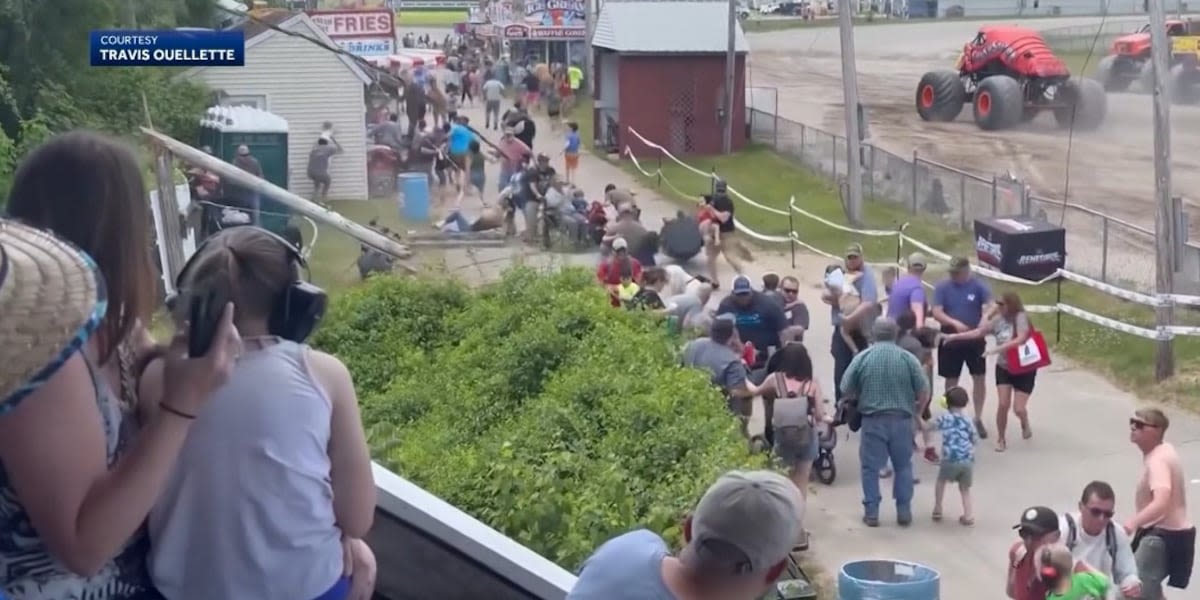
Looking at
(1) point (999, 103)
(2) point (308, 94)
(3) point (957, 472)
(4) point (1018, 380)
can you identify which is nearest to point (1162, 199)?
(4) point (1018, 380)

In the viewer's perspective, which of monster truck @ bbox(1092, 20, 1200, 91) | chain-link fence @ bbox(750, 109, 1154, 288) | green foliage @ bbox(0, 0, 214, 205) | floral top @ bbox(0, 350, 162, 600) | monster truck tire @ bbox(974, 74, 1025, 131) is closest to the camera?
floral top @ bbox(0, 350, 162, 600)

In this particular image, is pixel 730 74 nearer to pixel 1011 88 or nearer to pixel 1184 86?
pixel 1011 88

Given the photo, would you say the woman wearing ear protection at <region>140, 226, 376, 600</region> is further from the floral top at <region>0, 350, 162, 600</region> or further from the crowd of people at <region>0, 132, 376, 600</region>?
the floral top at <region>0, 350, 162, 600</region>

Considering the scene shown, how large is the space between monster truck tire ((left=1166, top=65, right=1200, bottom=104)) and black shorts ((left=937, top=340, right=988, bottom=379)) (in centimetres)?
3267

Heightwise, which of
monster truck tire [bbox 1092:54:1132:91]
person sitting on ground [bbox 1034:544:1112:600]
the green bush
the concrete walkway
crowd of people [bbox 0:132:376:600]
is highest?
crowd of people [bbox 0:132:376:600]

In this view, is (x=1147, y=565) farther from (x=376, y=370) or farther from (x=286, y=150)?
(x=286, y=150)

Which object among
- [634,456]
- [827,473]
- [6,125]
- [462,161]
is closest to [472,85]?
[462,161]

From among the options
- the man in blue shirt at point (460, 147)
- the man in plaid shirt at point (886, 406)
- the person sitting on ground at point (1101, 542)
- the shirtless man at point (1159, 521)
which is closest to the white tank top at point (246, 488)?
the person sitting on ground at point (1101, 542)

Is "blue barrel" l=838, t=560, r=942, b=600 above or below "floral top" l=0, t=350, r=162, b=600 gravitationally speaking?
below

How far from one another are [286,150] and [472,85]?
23997 millimetres

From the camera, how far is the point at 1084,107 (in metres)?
38.8

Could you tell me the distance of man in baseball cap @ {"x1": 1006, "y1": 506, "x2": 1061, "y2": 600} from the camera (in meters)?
7.87

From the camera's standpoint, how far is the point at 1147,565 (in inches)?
351

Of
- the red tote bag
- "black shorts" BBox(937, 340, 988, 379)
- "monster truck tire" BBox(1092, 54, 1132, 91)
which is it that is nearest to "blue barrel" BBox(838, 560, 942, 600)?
the red tote bag
